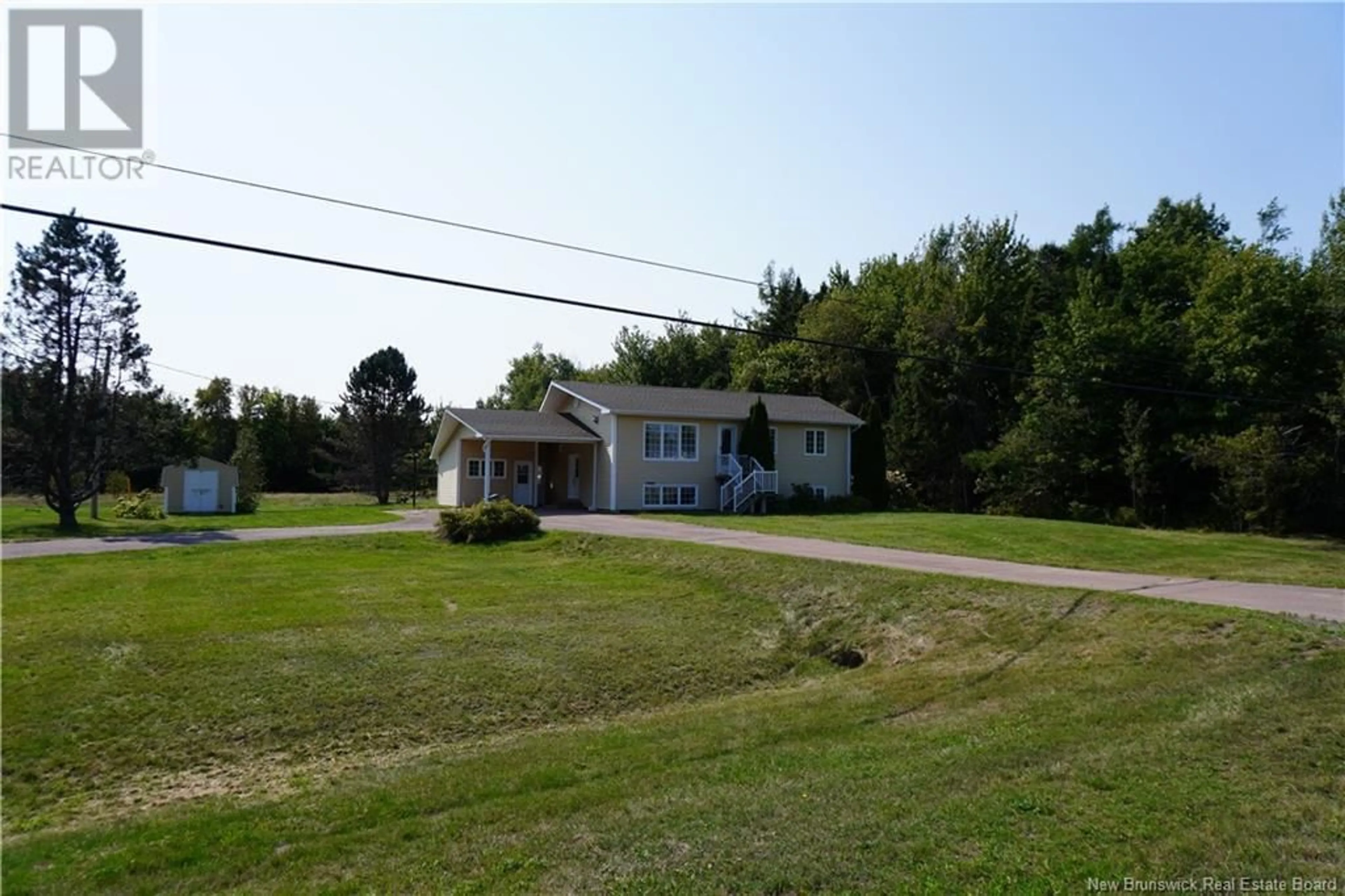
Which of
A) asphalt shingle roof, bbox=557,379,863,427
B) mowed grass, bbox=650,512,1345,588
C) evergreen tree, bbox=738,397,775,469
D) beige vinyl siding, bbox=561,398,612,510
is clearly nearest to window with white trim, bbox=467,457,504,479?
beige vinyl siding, bbox=561,398,612,510

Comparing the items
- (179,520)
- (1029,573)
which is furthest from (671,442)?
(1029,573)

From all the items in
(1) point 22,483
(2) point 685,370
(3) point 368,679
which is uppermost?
A: (2) point 685,370

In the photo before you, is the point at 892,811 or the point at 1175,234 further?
the point at 1175,234

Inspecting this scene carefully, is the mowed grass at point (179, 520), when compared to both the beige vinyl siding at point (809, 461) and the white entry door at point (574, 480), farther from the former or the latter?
the beige vinyl siding at point (809, 461)

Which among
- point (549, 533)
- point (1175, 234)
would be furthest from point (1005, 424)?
point (549, 533)

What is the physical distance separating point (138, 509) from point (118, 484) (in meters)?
14.3

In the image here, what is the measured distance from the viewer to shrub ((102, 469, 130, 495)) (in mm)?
44031

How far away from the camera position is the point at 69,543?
2225 centimetres

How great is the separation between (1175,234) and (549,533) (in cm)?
3187

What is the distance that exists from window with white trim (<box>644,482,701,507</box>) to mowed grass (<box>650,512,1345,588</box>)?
7.43 feet

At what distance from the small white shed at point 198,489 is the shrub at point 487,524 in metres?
17.9

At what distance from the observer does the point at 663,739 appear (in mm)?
8039

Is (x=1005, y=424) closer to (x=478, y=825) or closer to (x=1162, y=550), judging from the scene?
(x=1162, y=550)

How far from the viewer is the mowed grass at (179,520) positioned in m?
26.0
